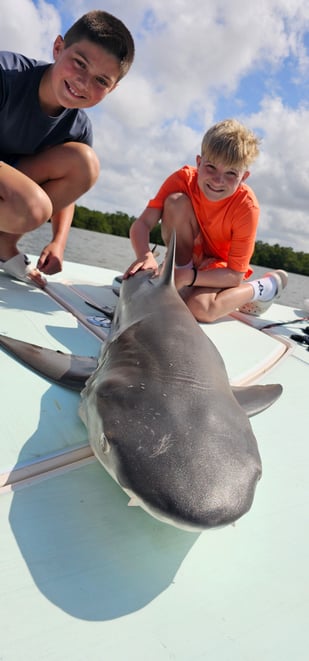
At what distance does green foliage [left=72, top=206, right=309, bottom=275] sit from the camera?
55.0 meters

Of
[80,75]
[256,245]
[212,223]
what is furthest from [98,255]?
[256,245]

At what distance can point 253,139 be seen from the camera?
3500 millimetres

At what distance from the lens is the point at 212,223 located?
3.82 metres

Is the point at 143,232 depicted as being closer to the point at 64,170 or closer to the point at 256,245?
the point at 64,170

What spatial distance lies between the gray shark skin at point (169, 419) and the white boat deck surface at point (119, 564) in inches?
6.2

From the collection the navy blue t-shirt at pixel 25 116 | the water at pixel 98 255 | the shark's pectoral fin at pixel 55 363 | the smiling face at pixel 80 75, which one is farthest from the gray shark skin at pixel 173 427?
the water at pixel 98 255

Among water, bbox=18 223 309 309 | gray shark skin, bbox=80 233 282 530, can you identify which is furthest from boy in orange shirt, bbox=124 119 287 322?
water, bbox=18 223 309 309

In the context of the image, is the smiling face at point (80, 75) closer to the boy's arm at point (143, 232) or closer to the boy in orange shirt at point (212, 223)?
the boy in orange shirt at point (212, 223)

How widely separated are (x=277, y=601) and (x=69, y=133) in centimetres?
341

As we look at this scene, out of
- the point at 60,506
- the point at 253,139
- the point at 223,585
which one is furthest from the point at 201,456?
the point at 253,139

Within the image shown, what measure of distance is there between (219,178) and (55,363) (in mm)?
2132

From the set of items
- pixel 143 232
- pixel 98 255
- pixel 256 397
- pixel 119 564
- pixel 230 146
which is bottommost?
pixel 98 255

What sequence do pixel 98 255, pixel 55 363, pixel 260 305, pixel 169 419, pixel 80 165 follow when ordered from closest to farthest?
pixel 169 419
pixel 55 363
pixel 80 165
pixel 260 305
pixel 98 255

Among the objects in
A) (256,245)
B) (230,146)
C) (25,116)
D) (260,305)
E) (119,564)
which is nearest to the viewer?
(119,564)
